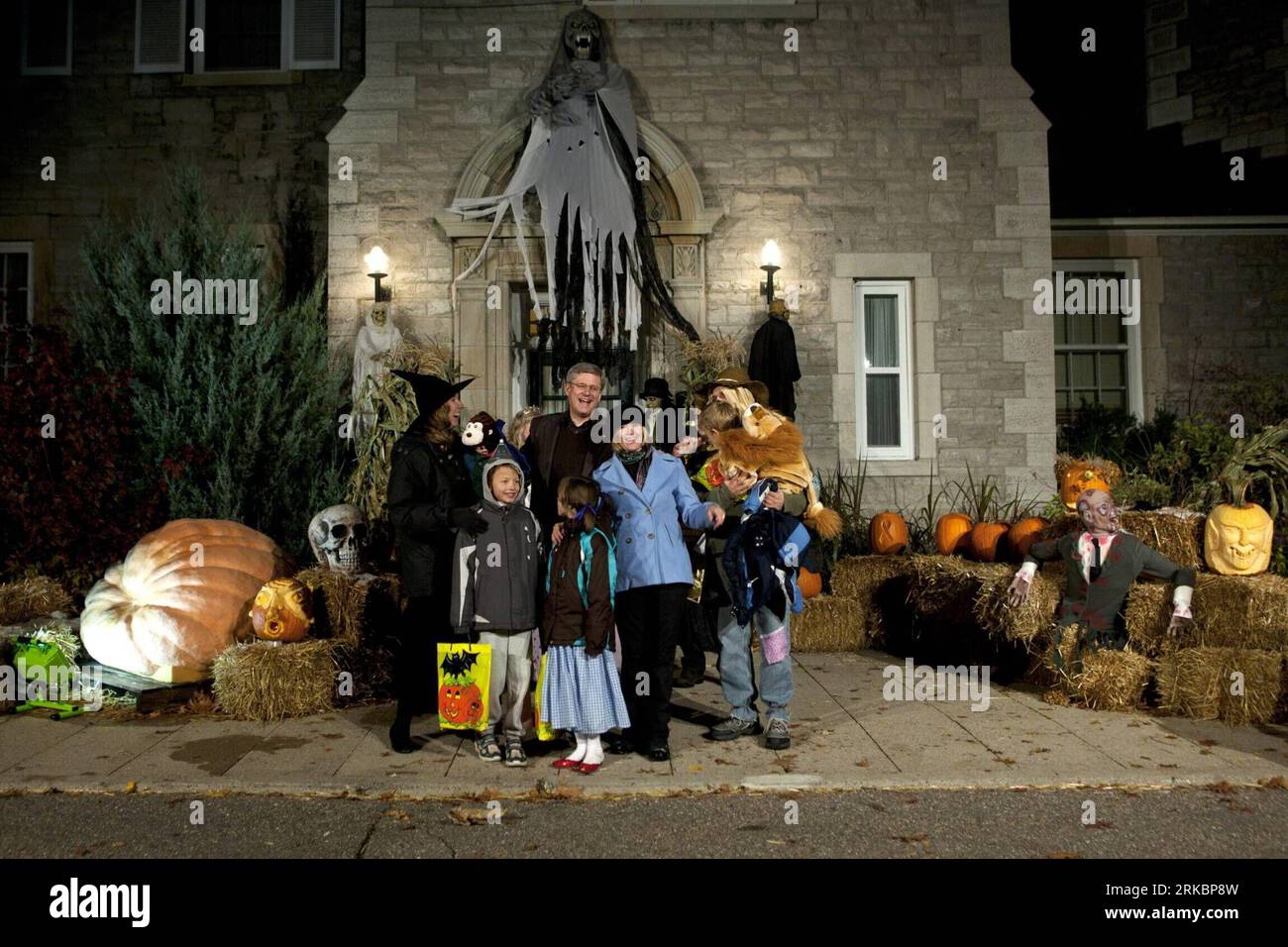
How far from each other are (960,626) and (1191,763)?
2504mm

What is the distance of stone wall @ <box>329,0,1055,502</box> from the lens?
1031cm

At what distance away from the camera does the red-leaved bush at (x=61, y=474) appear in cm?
795

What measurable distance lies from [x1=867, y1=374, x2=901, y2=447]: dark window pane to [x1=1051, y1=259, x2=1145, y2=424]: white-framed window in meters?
2.98

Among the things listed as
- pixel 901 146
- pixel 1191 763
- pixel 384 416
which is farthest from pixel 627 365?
pixel 1191 763

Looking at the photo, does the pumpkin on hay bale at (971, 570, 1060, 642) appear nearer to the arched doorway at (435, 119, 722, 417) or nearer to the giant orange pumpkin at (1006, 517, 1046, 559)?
the giant orange pumpkin at (1006, 517, 1046, 559)

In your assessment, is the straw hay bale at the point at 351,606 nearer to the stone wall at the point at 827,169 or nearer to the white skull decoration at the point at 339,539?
the white skull decoration at the point at 339,539

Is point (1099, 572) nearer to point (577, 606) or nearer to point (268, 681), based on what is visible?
point (577, 606)

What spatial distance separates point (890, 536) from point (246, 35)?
9388 mm

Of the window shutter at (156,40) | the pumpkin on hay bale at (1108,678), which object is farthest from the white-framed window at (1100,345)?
the window shutter at (156,40)

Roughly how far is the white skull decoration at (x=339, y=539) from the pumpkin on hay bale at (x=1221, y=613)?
5.14m

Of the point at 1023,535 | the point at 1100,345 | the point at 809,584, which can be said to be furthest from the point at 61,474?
the point at 1100,345

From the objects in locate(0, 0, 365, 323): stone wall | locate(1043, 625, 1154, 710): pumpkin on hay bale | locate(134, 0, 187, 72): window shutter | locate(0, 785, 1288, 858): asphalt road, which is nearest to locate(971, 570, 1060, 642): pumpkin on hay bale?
locate(1043, 625, 1154, 710): pumpkin on hay bale

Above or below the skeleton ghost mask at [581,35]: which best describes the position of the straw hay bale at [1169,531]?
below

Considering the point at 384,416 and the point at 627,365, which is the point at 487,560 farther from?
the point at 627,365
